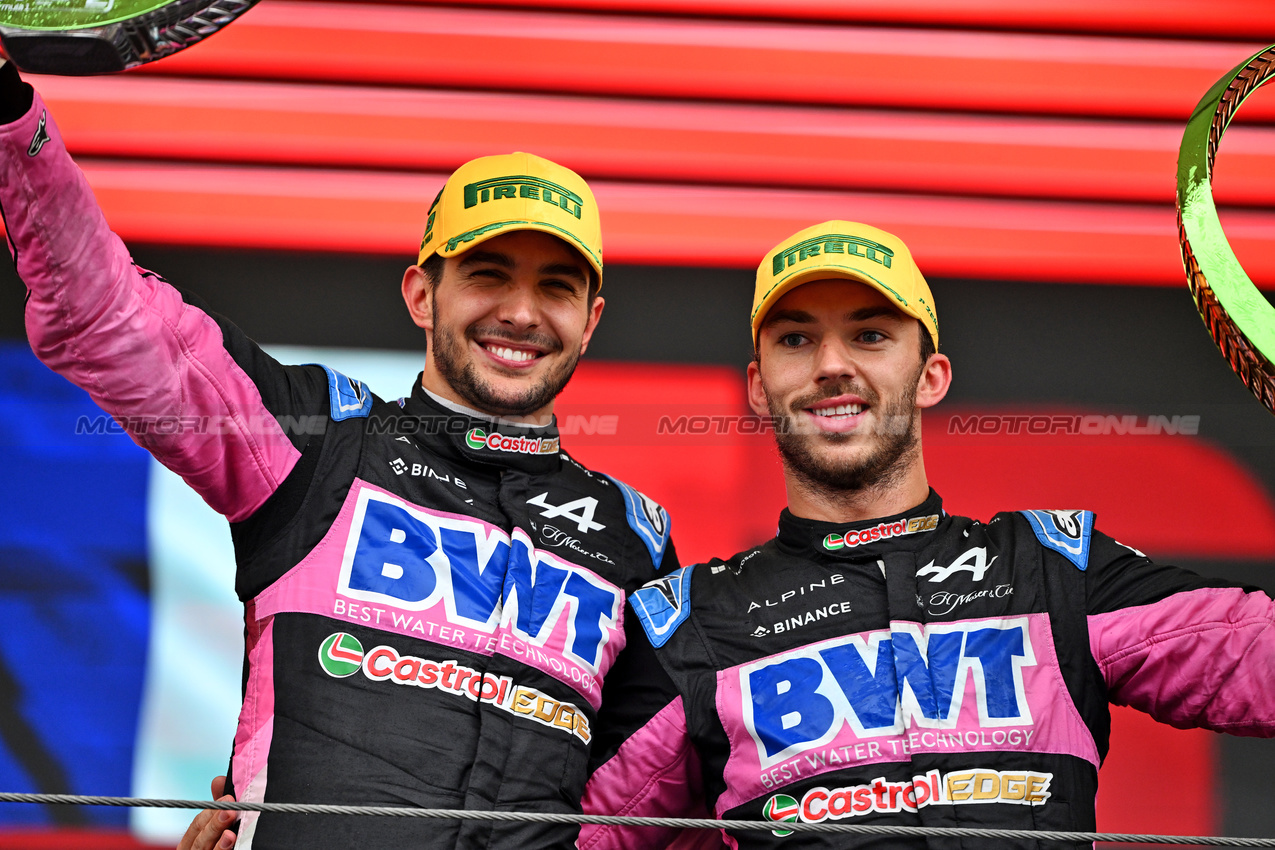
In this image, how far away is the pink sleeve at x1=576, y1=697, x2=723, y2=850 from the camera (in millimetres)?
1667

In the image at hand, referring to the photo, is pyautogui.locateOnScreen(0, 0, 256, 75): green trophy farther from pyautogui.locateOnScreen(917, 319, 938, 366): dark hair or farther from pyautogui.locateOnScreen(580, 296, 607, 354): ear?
pyautogui.locateOnScreen(917, 319, 938, 366): dark hair

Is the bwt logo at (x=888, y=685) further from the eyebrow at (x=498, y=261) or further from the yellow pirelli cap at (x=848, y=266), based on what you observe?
the eyebrow at (x=498, y=261)

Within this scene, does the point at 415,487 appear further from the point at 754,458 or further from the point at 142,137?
the point at 142,137

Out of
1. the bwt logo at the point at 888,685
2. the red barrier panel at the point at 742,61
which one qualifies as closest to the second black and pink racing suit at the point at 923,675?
the bwt logo at the point at 888,685

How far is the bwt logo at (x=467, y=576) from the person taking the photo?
5.20 ft

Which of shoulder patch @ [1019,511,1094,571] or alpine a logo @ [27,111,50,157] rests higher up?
alpine a logo @ [27,111,50,157]

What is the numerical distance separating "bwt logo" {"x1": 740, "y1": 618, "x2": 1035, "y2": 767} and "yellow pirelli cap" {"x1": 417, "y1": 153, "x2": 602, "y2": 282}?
76cm

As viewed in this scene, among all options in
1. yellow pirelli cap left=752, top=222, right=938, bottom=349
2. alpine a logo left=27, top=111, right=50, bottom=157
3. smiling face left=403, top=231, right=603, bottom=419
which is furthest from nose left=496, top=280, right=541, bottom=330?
alpine a logo left=27, top=111, right=50, bottom=157

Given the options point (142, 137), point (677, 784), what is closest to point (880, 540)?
point (677, 784)

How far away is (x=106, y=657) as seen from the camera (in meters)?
2.27

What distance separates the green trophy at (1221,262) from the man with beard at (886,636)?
0.44 meters

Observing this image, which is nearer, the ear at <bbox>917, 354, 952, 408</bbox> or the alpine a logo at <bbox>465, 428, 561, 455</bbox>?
the alpine a logo at <bbox>465, 428, 561, 455</bbox>

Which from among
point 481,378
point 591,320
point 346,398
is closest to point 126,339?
point 346,398

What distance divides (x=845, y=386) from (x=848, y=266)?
0.20 metres
